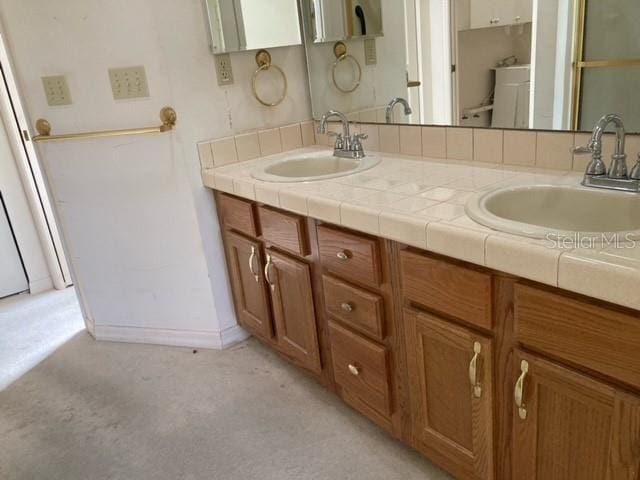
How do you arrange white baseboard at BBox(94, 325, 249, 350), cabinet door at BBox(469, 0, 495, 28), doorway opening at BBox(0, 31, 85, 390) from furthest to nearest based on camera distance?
doorway opening at BBox(0, 31, 85, 390) < white baseboard at BBox(94, 325, 249, 350) < cabinet door at BBox(469, 0, 495, 28)

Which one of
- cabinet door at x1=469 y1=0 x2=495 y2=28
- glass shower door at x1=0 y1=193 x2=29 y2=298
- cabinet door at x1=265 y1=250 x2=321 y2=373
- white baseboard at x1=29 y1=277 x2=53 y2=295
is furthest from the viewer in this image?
white baseboard at x1=29 y1=277 x2=53 y2=295

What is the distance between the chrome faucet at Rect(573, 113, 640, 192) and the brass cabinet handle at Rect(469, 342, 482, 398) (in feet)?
1.65

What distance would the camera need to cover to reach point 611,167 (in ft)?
4.05

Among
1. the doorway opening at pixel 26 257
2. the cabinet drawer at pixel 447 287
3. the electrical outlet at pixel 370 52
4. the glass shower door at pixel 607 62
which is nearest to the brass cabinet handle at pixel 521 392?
the cabinet drawer at pixel 447 287

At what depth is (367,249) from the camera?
1355 millimetres

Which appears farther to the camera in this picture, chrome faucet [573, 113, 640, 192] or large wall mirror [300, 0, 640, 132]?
large wall mirror [300, 0, 640, 132]

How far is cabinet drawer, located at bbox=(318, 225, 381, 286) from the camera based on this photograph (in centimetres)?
135

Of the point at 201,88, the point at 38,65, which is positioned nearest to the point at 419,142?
the point at 201,88

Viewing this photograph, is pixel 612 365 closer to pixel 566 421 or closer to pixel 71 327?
pixel 566 421

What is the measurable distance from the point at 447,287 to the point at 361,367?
0.50 m

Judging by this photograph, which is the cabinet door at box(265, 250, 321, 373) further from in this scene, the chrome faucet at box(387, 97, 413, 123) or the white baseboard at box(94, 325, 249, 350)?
the chrome faucet at box(387, 97, 413, 123)

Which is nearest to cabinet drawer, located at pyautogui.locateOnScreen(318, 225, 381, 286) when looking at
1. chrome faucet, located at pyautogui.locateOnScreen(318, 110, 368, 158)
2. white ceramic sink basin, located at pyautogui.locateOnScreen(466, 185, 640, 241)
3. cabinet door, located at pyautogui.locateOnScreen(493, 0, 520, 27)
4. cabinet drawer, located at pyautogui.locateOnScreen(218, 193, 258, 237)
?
white ceramic sink basin, located at pyautogui.locateOnScreen(466, 185, 640, 241)

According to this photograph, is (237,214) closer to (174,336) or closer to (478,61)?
(174,336)

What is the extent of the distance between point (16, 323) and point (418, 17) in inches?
97.9
